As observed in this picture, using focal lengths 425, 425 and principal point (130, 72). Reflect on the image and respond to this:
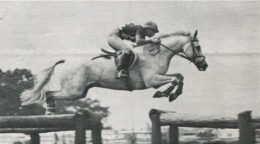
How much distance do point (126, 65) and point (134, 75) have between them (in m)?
0.08

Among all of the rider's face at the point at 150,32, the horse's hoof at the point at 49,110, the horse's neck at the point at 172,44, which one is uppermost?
the rider's face at the point at 150,32

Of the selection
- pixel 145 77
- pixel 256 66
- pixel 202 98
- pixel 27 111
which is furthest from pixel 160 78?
pixel 27 111

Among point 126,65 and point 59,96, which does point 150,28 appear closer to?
point 126,65

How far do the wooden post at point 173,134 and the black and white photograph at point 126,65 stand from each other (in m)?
0.02

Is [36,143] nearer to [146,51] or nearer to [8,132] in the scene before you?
[8,132]

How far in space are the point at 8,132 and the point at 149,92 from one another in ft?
2.88

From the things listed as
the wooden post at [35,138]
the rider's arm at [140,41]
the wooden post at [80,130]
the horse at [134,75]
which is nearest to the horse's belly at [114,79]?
the horse at [134,75]

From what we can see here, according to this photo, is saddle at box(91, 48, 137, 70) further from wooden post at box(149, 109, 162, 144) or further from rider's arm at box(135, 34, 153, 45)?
wooden post at box(149, 109, 162, 144)

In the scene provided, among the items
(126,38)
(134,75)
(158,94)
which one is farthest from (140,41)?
(158,94)

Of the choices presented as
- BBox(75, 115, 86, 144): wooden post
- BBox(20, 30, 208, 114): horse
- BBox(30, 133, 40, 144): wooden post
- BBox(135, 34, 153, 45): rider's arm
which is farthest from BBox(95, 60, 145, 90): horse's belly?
BBox(30, 133, 40, 144): wooden post

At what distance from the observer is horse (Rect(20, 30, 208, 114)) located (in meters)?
2.43

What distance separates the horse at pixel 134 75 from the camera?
2434 mm

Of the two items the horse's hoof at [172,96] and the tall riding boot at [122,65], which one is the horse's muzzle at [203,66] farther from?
the tall riding boot at [122,65]

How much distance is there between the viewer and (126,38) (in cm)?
249
